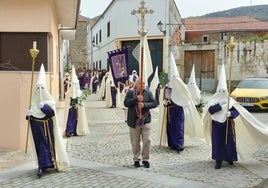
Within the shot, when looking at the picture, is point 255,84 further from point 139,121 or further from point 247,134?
point 139,121

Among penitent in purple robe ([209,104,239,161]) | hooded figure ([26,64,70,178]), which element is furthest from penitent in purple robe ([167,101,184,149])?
hooded figure ([26,64,70,178])

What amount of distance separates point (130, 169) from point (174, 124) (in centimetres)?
229

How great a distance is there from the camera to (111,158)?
9195 mm

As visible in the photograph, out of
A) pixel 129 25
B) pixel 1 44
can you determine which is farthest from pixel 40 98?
pixel 129 25

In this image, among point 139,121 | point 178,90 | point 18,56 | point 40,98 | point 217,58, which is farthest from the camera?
point 217,58

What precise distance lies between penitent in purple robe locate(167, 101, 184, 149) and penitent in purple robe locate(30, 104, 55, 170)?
10.4ft

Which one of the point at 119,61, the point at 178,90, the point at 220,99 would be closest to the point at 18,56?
the point at 119,61

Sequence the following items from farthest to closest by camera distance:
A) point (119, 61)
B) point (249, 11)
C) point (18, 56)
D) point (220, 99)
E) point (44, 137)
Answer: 1. point (249, 11)
2. point (18, 56)
3. point (119, 61)
4. point (220, 99)
5. point (44, 137)

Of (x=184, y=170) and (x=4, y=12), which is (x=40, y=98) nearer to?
(x=184, y=170)

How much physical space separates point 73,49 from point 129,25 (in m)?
28.8

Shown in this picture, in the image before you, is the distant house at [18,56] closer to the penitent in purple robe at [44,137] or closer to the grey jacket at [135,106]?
the penitent in purple robe at [44,137]

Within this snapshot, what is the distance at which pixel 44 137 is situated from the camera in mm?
7836

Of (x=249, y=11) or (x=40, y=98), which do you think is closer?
(x=40, y=98)

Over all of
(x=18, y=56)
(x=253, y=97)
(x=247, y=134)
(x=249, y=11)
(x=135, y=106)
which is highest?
(x=249, y=11)
